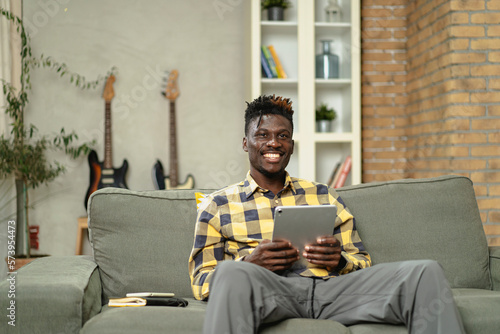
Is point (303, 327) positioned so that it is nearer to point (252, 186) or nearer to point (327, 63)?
point (252, 186)

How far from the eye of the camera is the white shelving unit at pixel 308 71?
147 inches

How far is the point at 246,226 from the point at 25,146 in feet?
7.29

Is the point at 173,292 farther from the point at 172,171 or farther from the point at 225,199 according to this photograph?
the point at 172,171

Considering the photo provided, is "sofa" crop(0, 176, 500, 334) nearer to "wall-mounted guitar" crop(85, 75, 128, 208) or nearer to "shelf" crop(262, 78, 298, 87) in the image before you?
"shelf" crop(262, 78, 298, 87)

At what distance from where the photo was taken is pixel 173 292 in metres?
2.06

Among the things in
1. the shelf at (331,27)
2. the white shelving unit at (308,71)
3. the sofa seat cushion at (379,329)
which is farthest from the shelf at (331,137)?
the sofa seat cushion at (379,329)

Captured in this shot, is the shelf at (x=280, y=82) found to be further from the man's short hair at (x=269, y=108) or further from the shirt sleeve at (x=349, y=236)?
the shirt sleeve at (x=349, y=236)

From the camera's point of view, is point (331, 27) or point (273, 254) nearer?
point (273, 254)

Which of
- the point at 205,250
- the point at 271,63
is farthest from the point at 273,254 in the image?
the point at 271,63

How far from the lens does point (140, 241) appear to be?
2109mm

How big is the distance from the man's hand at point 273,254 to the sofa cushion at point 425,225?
545 millimetres

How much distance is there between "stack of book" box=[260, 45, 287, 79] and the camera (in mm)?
3766

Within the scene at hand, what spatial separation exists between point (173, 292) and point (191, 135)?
220 cm

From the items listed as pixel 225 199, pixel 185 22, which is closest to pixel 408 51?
pixel 185 22
